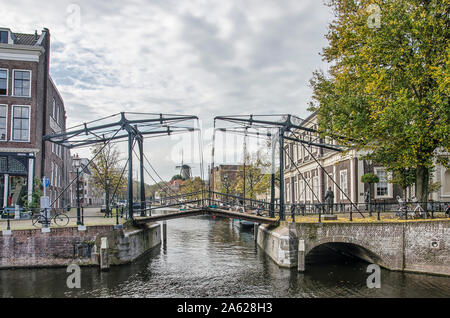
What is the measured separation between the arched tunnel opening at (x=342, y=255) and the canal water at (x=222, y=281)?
0.12 metres

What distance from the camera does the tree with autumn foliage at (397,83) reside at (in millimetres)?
17047

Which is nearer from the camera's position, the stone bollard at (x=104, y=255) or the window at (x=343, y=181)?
the stone bollard at (x=104, y=255)

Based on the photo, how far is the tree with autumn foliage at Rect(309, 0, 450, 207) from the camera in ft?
55.9

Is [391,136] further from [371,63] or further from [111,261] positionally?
[111,261]

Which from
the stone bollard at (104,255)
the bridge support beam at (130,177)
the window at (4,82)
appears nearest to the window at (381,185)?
the bridge support beam at (130,177)

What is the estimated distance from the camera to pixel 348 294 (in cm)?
1388

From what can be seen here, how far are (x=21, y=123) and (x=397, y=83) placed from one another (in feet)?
76.9

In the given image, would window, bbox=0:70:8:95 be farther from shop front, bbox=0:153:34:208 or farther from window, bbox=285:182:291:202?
window, bbox=285:182:291:202

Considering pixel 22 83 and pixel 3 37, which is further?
pixel 3 37

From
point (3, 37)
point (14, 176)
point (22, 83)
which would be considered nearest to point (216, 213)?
point (14, 176)

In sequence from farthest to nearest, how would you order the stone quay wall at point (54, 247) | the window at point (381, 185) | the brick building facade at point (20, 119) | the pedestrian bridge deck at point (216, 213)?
the window at point (381, 185), the brick building facade at point (20, 119), the pedestrian bridge deck at point (216, 213), the stone quay wall at point (54, 247)

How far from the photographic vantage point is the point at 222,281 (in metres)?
15.8

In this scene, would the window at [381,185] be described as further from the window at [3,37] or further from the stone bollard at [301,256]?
the window at [3,37]

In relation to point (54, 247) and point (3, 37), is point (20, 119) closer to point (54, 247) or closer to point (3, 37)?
point (3, 37)
